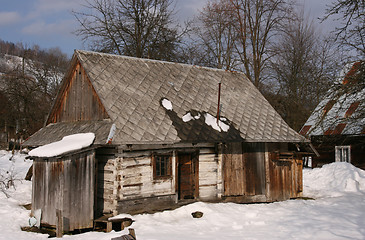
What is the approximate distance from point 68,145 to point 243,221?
5191 mm

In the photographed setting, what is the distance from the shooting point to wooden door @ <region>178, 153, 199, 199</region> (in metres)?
10.9

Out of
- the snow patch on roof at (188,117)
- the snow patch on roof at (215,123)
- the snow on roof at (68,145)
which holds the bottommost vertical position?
the snow on roof at (68,145)

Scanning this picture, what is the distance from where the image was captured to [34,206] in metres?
9.67

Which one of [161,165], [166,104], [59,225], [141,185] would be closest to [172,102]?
[166,104]

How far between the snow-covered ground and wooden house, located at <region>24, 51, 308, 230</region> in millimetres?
685

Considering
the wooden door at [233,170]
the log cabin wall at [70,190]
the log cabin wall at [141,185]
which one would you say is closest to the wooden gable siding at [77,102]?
the log cabin wall at [141,185]

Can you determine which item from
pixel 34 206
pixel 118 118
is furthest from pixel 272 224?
pixel 34 206

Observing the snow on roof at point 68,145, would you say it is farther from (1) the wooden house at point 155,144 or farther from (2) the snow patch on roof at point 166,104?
(2) the snow patch on roof at point 166,104

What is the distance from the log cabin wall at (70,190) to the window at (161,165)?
6.12 ft

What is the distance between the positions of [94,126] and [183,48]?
46.0 feet

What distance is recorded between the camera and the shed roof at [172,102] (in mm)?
10086

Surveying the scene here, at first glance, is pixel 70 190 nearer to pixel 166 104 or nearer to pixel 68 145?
pixel 68 145

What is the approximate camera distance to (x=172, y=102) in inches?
456

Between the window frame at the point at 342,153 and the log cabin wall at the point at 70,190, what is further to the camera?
the window frame at the point at 342,153
